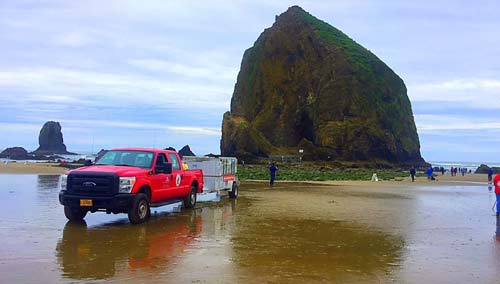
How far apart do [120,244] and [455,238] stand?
24.0 ft

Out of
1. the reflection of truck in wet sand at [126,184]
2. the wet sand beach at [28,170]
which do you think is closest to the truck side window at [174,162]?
the reflection of truck in wet sand at [126,184]

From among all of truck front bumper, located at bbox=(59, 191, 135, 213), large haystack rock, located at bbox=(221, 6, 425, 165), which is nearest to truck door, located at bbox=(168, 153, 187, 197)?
truck front bumper, located at bbox=(59, 191, 135, 213)

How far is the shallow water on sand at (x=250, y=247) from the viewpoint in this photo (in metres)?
8.06

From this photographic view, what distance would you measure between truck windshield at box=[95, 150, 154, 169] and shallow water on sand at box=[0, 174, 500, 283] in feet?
4.96

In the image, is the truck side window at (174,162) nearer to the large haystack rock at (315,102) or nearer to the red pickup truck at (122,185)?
the red pickup truck at (122,185)

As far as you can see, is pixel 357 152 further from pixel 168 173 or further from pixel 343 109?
pixel 168 173

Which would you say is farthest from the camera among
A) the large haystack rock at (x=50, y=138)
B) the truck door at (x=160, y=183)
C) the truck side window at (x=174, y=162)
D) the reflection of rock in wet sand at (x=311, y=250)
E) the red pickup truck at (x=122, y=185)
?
the large haystack rock at (x=50, y=138)

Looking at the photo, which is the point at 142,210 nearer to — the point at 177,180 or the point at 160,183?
the point at 160,183

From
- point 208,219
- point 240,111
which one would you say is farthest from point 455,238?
point 240,111

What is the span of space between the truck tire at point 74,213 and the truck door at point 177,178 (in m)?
2.85

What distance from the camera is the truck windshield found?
48.6ft

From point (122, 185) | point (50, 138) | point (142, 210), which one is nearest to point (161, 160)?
point (142, 210)

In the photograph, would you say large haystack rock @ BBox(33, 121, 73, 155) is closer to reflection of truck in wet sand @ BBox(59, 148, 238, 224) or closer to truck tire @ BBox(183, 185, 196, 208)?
truck tire @ BBox(183, 185, 196, 208)

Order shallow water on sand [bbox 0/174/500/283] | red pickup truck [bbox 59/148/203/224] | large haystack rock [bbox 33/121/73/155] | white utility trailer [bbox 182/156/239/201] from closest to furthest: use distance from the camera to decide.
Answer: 1. shallow water on sand [bbox 0/174/500/283]
2. red pickup truck [bbox 59/148/203/224]
3. white utility trailer [bbox 182/156/239/201]
4. large haystack rock [bbox 33/121/73/155]
